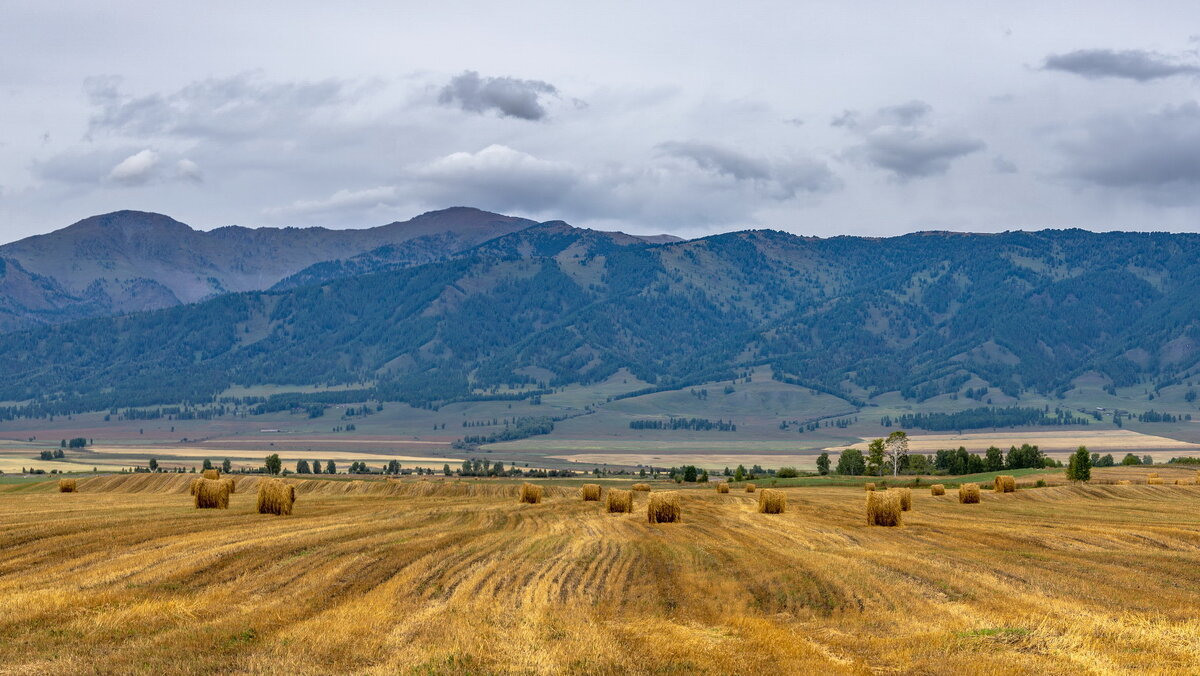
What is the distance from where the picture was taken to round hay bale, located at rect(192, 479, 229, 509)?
4250 cm

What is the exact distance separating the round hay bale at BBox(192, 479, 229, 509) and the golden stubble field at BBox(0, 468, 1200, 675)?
1.73 metres

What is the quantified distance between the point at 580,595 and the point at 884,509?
808 inches

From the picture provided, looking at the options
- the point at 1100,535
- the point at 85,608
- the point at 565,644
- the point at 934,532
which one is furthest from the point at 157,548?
the point at 1100,535

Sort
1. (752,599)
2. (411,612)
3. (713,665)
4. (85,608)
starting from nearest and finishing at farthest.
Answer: (713,665)
(85,608)
(411,612)
(752,599)

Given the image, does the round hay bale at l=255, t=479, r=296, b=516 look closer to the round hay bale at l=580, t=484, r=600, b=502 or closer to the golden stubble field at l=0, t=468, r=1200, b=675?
the golden stubble field at l=0, t=468, r=1200, b=675

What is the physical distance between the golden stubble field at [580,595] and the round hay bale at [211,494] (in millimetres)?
1731

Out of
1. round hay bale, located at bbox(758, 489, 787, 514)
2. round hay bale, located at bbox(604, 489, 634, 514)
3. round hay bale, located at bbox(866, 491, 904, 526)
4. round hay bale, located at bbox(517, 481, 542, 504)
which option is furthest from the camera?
round hay bale, located at bbox(517, 481, 542, 504)

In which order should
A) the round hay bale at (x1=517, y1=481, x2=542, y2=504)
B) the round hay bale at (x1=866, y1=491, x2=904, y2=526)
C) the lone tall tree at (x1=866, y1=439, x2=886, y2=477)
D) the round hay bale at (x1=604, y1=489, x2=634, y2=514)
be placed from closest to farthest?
the round hay bale at (x1=866, y1=491, x2=904, y2=526) < the round hay bale at (x1=604, y1=489, x2=634, y2=514) < the round hay bale at (x1=517, y1=481, x2=542, y2=504) < the lone tall tree at (x1=866, y1=439, x2=886, y2=477)

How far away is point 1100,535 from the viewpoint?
35062 mm

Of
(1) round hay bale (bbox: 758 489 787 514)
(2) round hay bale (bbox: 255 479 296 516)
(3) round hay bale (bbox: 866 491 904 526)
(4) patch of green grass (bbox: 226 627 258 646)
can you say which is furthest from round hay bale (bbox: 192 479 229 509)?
(4) patch of green grass (bbox: 226 627 258 646)

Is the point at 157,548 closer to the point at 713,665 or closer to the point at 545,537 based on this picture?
the point at 545,537

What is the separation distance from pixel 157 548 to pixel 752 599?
607 inches

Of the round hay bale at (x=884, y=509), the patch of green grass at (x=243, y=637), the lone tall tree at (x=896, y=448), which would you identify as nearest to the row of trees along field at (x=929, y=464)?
the lone tall tree at (x=896, y=448)

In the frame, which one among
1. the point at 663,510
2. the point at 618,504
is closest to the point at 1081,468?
the point at 618,504
